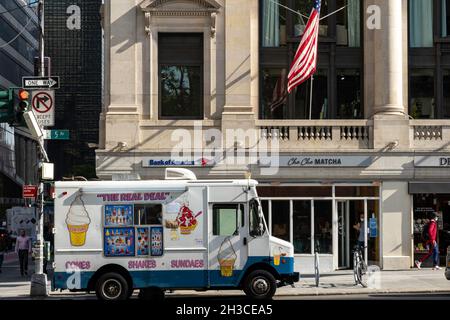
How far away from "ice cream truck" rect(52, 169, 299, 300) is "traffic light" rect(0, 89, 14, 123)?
1.95 meters

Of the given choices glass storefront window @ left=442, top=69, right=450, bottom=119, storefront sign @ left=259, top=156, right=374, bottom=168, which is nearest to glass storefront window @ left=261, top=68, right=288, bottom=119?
storefront sign @ left=259, top=156, right=374, bottom=168

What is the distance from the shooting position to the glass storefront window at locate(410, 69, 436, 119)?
1005 inches

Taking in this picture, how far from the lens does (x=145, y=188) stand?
16.0 meters

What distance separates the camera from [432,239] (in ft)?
74.9

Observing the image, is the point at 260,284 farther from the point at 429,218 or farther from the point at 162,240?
the point at 429,218

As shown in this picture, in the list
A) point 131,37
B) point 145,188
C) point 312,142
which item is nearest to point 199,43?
point 131,37

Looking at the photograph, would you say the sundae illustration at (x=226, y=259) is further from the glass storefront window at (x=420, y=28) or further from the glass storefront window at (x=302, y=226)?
the glass storefront window at (x=420, y=28)

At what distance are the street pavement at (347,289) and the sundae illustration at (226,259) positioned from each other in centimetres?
64

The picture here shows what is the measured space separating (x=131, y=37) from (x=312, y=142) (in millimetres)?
7294

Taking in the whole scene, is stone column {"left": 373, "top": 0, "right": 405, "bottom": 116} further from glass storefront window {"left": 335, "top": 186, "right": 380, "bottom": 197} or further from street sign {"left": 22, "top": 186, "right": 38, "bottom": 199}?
street sign {"left": 22, "top": 186, "right": 38, "bottom": 199}

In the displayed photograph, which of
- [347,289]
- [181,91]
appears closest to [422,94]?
[181,91]

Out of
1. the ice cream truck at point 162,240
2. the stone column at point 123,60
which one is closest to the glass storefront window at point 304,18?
the stone column at point 123,60

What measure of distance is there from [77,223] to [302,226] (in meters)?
10.4

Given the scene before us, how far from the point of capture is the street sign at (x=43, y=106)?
18.6 metres
